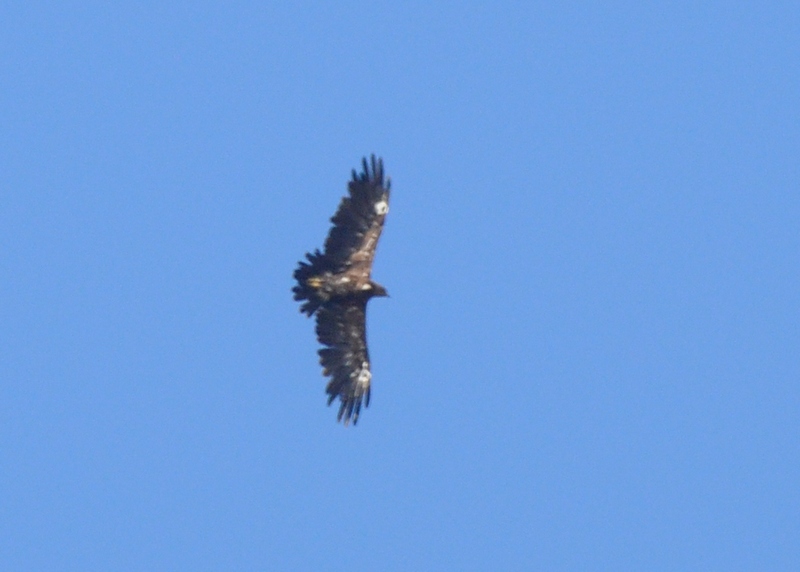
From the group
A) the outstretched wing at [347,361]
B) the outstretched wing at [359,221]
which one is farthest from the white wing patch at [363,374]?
the outstretched wing at [359,221]

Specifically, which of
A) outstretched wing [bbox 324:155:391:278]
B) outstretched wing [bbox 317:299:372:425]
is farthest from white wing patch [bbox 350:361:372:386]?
outstretched wing [bbox 324:155:391:278]

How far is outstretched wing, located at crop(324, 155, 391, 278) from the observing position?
26969 mm

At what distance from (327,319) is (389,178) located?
2.44 meters

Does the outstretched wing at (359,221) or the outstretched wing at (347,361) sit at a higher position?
the outstretched wing at (359,221)

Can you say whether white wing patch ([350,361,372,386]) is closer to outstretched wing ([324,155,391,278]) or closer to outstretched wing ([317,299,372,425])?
outstretched wing ([317,299,372,425])

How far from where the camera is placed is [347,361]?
2791cm

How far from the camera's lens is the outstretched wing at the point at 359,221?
26969mm

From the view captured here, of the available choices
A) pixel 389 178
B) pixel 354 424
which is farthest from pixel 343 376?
pixel 389 178

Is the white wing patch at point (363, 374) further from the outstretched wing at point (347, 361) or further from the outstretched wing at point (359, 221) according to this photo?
the outstretched wing at point (359, 221)

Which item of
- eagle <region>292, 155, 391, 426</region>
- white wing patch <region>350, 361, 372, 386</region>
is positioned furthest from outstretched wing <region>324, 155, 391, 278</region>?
white wing patch <region>350, 361, 372, 386</region>

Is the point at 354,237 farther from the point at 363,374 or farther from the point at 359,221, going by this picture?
the point at 363,374

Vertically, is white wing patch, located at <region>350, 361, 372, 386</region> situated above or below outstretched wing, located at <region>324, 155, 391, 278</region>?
below

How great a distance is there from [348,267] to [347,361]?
164 cm

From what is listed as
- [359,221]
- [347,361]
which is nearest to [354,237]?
[359,221]
